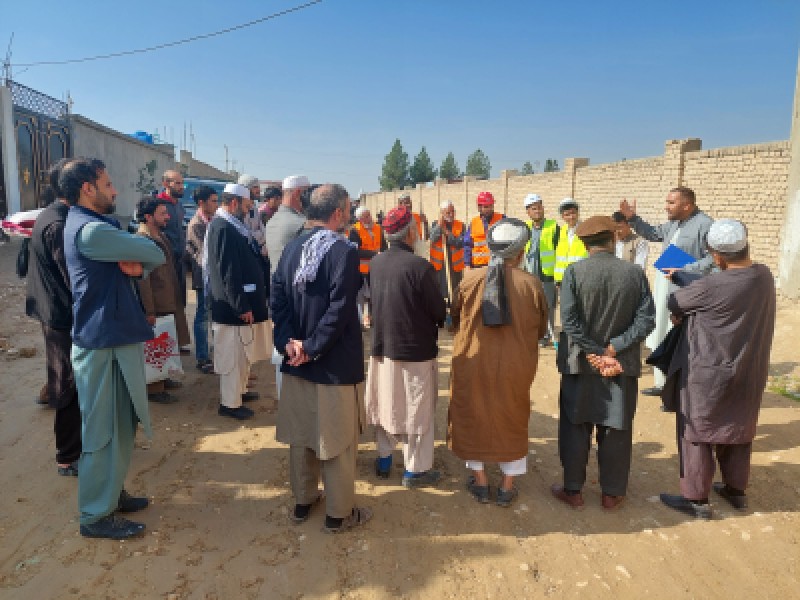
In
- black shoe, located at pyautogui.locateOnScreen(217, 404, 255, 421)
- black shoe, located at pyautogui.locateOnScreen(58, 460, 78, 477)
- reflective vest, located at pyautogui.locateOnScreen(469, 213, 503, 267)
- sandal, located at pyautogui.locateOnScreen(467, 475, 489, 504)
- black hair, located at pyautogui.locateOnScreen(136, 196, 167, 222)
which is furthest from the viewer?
reflective vest, located at pyautogui.locateOnScreen(469, 213, 503, 267)

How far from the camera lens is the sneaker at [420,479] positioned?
136 inches

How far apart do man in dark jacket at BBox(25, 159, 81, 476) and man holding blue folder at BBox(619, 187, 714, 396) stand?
13.5ft

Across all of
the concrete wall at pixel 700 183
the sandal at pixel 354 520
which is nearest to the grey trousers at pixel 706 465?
the sandal at pixel 354 520

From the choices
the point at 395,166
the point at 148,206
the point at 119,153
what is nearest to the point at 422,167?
the point at 395,166

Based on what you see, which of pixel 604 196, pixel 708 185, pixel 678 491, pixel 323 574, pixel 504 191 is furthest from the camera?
pixel 504 191

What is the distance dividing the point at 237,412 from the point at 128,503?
1454mm

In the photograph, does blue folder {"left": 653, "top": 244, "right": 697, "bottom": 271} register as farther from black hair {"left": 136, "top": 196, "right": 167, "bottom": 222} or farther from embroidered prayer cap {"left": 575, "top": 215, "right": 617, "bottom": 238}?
black hair {"left": 136, "top": 196, "right": 167, "bottom": 222}

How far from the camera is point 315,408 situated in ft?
9.27

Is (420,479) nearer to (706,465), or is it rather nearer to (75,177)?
(706,465)

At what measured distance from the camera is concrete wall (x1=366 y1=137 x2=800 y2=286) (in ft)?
27.1

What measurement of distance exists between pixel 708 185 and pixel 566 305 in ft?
26.9

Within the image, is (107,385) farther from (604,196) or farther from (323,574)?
(604,196)

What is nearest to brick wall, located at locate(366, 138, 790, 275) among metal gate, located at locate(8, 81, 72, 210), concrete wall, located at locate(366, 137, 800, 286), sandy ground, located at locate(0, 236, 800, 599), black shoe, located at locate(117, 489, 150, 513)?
concrete wall, located at locate(366, 137, 800, 286)

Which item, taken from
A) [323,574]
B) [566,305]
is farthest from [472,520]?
[566,305]
